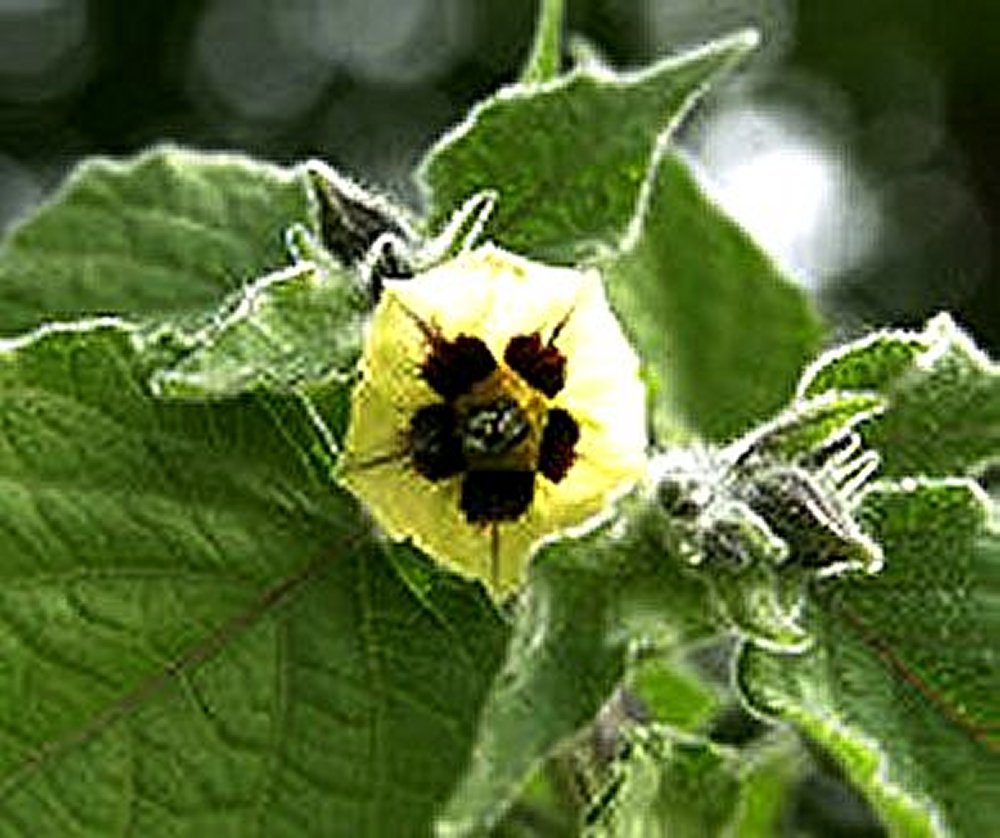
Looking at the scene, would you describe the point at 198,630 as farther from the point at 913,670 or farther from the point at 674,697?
the point at 674,697

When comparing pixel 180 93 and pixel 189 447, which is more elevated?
pixel 189 447

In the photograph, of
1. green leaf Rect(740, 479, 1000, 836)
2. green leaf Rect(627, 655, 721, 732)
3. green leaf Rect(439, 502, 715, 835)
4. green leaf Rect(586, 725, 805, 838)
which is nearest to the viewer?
green leaf Rect(439, 502, 715, 835)

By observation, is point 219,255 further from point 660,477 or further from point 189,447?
point 660,477

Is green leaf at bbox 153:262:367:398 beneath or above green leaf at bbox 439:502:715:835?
above

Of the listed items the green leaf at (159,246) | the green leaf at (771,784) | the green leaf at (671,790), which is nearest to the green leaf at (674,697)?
the green leaf at (771,784)

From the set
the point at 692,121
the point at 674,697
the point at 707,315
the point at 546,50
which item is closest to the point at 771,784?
the point at 674,697

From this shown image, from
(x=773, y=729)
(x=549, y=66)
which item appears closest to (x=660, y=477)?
(x=549, y=66)

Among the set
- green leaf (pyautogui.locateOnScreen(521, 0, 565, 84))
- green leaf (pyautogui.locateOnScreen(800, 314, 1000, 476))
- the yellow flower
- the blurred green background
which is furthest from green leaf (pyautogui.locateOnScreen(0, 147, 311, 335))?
the blurred green background

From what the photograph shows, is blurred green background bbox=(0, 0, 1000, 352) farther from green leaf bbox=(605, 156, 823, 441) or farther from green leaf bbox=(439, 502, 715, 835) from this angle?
green leaf bbox=(439, 502, 715, 835)

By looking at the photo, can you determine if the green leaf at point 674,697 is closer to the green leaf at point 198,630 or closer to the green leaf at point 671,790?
the green leaf at point 671,790
